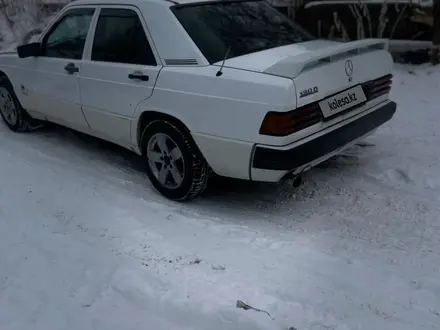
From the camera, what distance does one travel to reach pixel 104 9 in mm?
4828

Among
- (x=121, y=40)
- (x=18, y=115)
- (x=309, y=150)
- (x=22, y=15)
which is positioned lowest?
(x=18, y=115)

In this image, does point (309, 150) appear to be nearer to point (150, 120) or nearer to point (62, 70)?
point (150, 120)

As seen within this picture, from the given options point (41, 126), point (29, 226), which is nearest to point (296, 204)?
point (29, 226)

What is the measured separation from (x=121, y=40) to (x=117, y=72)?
0.96ft

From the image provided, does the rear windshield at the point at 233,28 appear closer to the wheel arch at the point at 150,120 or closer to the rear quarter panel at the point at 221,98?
the rear quarter panel at the point at 221,98

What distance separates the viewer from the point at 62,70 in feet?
17.1

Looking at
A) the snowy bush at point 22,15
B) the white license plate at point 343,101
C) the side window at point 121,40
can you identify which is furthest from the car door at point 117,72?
the snowy bush at point 22,15

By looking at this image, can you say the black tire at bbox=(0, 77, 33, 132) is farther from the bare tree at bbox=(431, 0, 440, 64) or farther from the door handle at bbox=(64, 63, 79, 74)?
the bare tree at bbox=(431, 0, 440, 64)

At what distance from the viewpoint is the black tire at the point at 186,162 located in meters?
4.12

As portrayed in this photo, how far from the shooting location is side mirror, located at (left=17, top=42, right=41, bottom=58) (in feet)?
18.1

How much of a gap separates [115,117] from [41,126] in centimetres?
213

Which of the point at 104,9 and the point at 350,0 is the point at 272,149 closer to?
the point at 104,9

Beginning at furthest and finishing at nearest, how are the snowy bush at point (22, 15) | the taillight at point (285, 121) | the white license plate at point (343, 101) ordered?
the snowy bush at point (22, 15) < the white license plate at point (343, 101) < the taillight at point (285, 121)

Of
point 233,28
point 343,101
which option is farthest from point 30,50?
point 343,101
